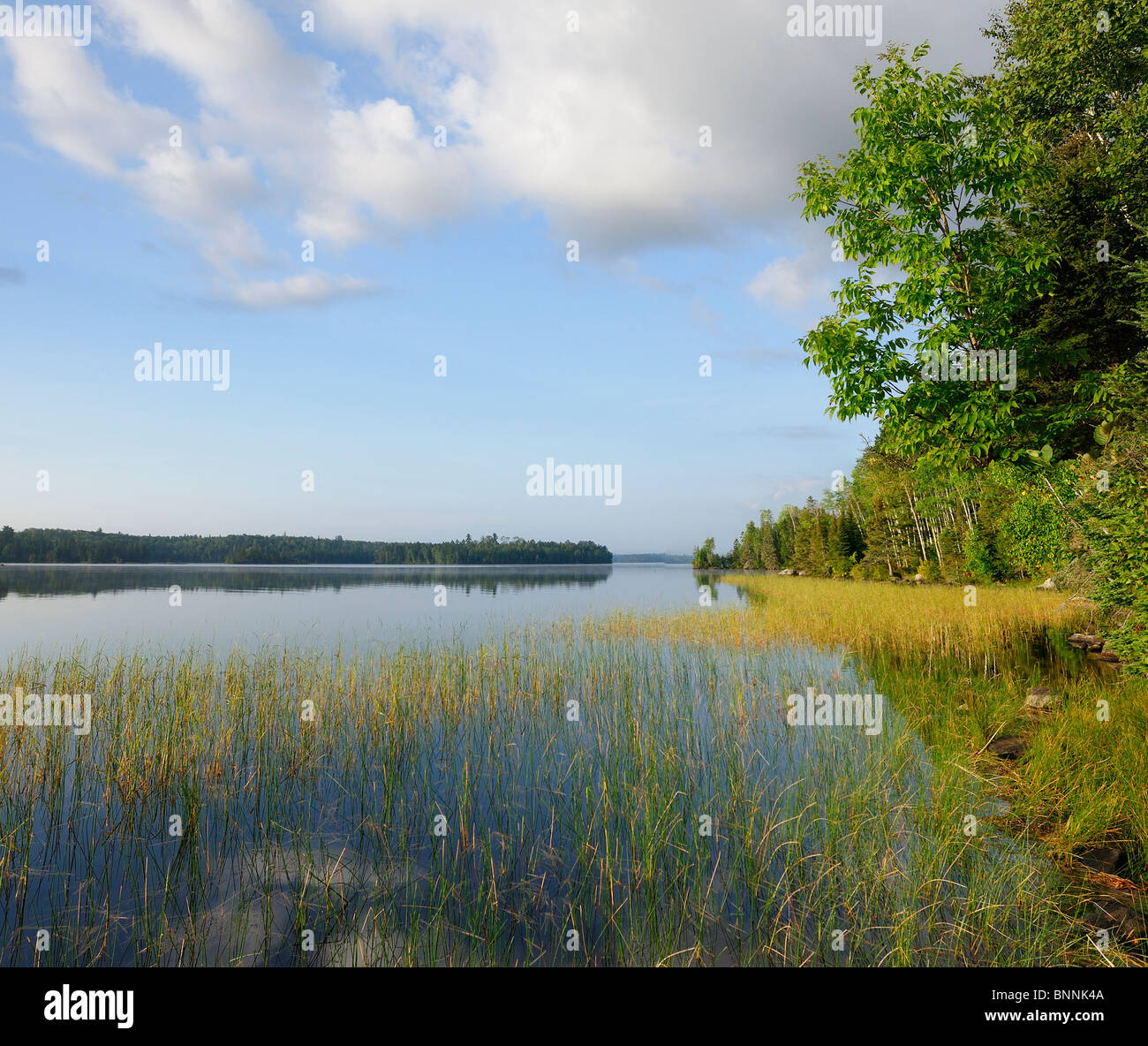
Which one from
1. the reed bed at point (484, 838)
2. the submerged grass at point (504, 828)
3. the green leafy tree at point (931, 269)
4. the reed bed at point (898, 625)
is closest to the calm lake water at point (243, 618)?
the reed bed at point (898, 625)

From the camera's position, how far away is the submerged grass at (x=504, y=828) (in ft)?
14.5

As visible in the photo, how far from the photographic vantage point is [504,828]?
6.28m

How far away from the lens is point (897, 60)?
11.1 m

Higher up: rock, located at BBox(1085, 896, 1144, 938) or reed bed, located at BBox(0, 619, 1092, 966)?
rock, located at BBox(1085, 896, 1144, 938)

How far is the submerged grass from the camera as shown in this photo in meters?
4.41

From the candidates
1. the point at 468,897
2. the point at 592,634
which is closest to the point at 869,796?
the point at 468,897

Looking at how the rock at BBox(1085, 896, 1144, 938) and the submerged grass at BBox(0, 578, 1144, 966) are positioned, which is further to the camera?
the submerged grass at BBox(0, 578, 1144, 966)

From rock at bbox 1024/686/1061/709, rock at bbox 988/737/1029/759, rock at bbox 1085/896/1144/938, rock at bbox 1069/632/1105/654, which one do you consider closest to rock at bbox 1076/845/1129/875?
rock at bbox 1085/896/1144/938

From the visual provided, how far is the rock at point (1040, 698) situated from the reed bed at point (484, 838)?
2403mm

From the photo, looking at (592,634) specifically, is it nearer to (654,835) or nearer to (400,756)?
(400,756)

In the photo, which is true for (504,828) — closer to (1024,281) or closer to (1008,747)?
(1008,747)

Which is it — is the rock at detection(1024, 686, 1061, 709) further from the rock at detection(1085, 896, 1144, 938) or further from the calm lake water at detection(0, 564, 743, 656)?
the calm lake water at detection(0, 564, 743, 656)

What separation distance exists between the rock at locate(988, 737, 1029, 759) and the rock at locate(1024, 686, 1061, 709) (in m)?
1.81
